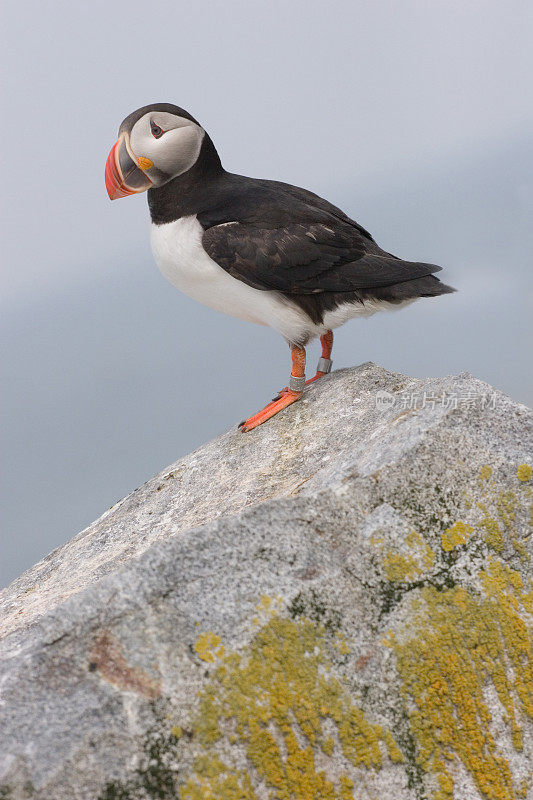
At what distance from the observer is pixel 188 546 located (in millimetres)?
3498

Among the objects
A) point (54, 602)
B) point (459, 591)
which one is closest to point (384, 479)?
point (459, 591)

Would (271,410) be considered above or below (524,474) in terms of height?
above

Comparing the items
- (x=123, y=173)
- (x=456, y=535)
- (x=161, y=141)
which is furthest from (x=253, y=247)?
(x=456, y=535)

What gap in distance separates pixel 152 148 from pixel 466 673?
4.51 metres

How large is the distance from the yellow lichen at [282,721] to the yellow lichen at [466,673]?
0.23 metres

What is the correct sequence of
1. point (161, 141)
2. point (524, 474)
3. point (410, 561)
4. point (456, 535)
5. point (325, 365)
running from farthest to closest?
point (325, 365)
point (161, 141)
point (524, 474)
point (456, 535)
point (410, 561)

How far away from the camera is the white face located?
19.9ft

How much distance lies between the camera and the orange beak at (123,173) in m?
6.11

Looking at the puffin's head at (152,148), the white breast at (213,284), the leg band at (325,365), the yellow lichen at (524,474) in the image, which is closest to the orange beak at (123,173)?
the puffin's head at (152,148)

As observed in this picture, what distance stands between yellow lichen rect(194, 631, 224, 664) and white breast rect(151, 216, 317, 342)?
3.33 m

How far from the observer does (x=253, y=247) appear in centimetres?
588

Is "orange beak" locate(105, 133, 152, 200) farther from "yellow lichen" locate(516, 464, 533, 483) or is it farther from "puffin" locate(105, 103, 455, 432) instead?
"yellow lichen" locate(516, 464, 533, 483)

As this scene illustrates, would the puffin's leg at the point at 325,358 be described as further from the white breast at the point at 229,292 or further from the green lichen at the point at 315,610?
the green lichen at the point at 315,610

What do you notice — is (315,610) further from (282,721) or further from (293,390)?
(293,390)
